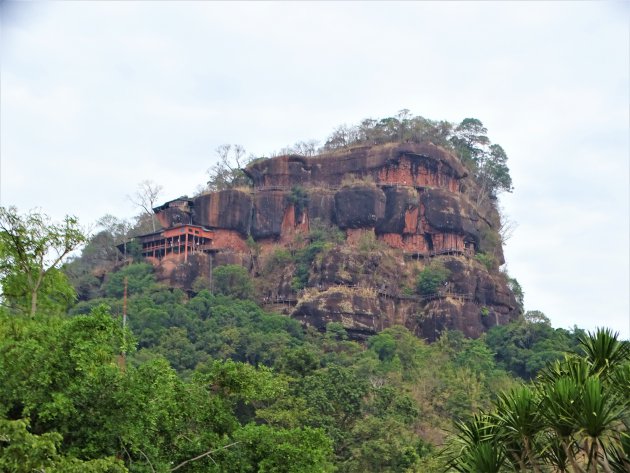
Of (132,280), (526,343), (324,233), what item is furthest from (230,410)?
(324,233)

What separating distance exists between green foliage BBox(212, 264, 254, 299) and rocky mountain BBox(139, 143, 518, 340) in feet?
2.36

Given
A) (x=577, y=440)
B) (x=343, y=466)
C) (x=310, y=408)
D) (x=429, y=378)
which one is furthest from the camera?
(x=429, y=378)

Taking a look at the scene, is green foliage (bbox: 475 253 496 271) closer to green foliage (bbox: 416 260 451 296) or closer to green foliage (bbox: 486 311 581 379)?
green foliage (bbox: 416 260 451 296)

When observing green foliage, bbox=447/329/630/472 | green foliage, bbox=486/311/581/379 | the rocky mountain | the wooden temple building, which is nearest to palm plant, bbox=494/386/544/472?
green foliage, bbox=447/329/630/472

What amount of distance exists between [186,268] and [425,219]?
608 inches

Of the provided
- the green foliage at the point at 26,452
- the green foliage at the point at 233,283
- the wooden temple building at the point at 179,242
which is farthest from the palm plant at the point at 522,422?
the wooden temple building at the point at 179,242

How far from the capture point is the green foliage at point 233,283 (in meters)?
62.4

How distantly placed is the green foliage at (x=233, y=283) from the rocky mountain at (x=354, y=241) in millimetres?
718

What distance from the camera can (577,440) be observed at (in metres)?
12.6

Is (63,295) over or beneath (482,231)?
beneath

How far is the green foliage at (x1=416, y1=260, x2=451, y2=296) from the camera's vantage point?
61.9m

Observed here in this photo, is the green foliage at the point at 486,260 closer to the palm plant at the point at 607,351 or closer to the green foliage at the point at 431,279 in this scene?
the green foliage at the point at 431,279

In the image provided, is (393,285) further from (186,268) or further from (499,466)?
(499,466)

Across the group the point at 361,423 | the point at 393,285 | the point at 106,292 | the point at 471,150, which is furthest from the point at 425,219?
the point at 361,423
